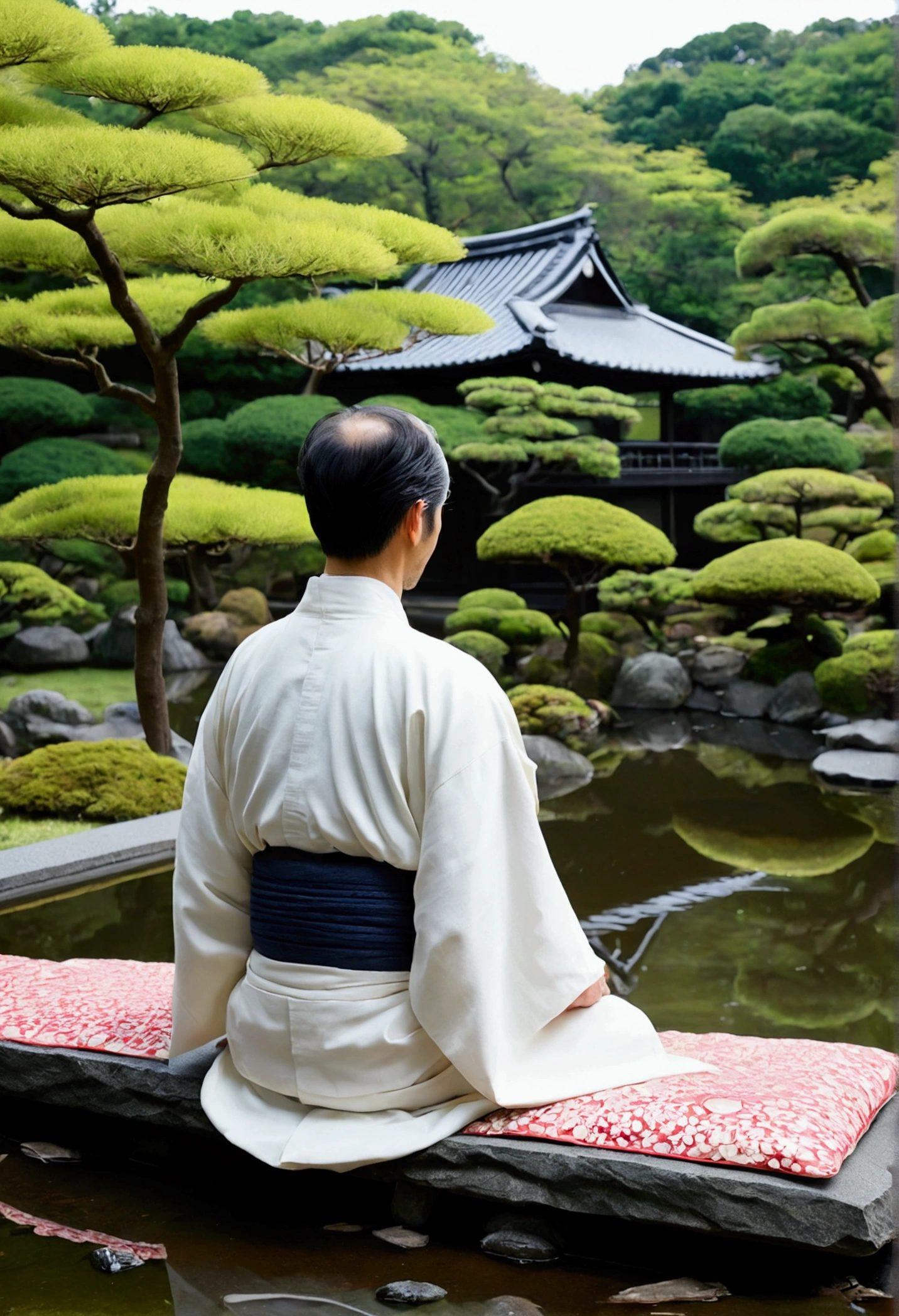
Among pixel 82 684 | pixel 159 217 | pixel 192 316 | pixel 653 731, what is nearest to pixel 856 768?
pixel 653 731

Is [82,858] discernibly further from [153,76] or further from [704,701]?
[704,701]

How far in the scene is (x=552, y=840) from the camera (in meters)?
6.24

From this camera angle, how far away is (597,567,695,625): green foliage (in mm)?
11195

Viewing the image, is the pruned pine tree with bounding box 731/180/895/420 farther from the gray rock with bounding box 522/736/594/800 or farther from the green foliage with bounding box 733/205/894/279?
the gray rock with bounding box 522/736/594/800

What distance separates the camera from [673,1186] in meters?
1.76

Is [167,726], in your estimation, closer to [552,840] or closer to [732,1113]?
[552,840]

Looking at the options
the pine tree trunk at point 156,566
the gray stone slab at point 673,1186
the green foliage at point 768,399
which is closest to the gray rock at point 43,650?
the pine tree trunk at point 156,566

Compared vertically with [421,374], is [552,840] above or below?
below

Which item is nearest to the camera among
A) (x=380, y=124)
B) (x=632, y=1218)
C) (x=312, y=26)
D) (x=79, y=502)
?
(x=632, y=1218)

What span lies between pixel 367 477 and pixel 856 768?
21.7 ft

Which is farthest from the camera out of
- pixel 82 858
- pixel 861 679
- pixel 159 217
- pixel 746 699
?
pixel 746 699

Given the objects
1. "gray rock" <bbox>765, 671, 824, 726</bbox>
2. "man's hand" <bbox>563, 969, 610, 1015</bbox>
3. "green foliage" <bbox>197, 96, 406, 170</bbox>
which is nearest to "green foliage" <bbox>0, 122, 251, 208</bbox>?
"green foliage" <bbox>197, 96, 406, 170</bbox>

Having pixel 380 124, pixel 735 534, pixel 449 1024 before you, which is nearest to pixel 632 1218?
pixel 449 1024

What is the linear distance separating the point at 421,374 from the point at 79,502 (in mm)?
8760
